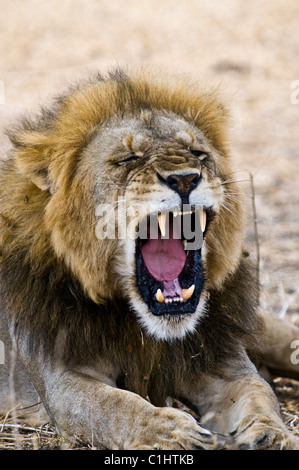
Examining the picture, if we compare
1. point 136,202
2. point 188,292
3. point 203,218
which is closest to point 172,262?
point 188,292

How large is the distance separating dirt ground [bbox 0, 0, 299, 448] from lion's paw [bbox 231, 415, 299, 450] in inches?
253

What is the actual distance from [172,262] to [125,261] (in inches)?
12.5

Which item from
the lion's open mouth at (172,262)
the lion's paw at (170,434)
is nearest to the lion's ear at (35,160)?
the lion's open mouth at (172,262)

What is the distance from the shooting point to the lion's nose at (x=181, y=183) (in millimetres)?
4055

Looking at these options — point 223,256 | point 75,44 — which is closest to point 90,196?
point 223,256

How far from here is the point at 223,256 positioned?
14.8ft

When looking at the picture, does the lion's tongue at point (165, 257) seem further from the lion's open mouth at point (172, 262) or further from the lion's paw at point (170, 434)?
the lion's paw at point (170, 434)

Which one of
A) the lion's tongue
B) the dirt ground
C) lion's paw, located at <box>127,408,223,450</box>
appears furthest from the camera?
the dirt ground

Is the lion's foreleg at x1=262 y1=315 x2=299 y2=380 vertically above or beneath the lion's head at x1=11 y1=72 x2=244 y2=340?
beneath

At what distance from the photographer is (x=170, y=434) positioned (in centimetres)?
371

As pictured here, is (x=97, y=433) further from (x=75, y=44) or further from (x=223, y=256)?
(x=75, y=44)

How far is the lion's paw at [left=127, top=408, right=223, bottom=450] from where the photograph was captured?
3.67 metres

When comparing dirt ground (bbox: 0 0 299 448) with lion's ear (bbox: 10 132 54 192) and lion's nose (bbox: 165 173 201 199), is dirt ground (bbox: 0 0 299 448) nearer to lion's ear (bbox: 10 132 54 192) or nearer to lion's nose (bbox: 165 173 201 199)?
lion's ear (bbox: 10 132 54 192)

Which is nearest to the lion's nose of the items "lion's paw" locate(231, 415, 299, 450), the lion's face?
the lion's face
